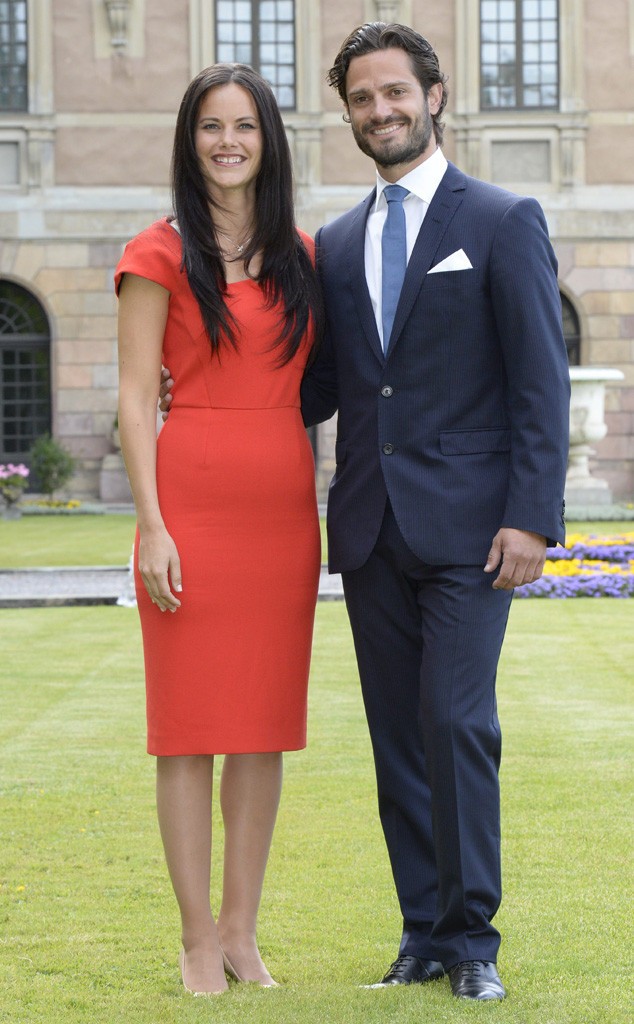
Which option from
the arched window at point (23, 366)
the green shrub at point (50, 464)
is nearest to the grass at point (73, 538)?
the green shrub at point (50, 464)

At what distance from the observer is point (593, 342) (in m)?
25.6

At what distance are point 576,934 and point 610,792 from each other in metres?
1.65

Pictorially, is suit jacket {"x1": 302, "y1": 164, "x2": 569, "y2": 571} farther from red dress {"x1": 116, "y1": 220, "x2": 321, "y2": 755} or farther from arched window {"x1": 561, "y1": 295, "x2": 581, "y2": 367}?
arched window {"x1": 561, "y1": 295, "x2": 581, "y2": 367}

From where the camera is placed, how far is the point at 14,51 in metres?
25.8

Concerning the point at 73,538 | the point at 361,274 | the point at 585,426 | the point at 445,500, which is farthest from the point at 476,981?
the point at 585,426

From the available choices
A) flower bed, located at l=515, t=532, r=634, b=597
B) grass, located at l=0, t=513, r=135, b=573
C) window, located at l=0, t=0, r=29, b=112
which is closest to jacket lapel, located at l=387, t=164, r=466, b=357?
flower bed, located at l=515, t=532, r=634, b=597

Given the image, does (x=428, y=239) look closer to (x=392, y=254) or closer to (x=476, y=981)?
(x=392, y=254)

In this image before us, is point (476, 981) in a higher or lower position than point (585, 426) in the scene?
lower

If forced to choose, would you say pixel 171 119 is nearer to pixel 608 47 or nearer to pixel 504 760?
pixel 608 47

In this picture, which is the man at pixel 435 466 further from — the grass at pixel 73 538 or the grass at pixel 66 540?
the grass at pixel 66 540

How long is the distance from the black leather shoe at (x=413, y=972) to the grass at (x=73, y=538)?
11.5 meters

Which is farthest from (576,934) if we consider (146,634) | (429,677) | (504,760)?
(504,760)

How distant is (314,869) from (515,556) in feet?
5.53

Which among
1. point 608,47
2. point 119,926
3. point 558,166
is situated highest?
point 608,47
